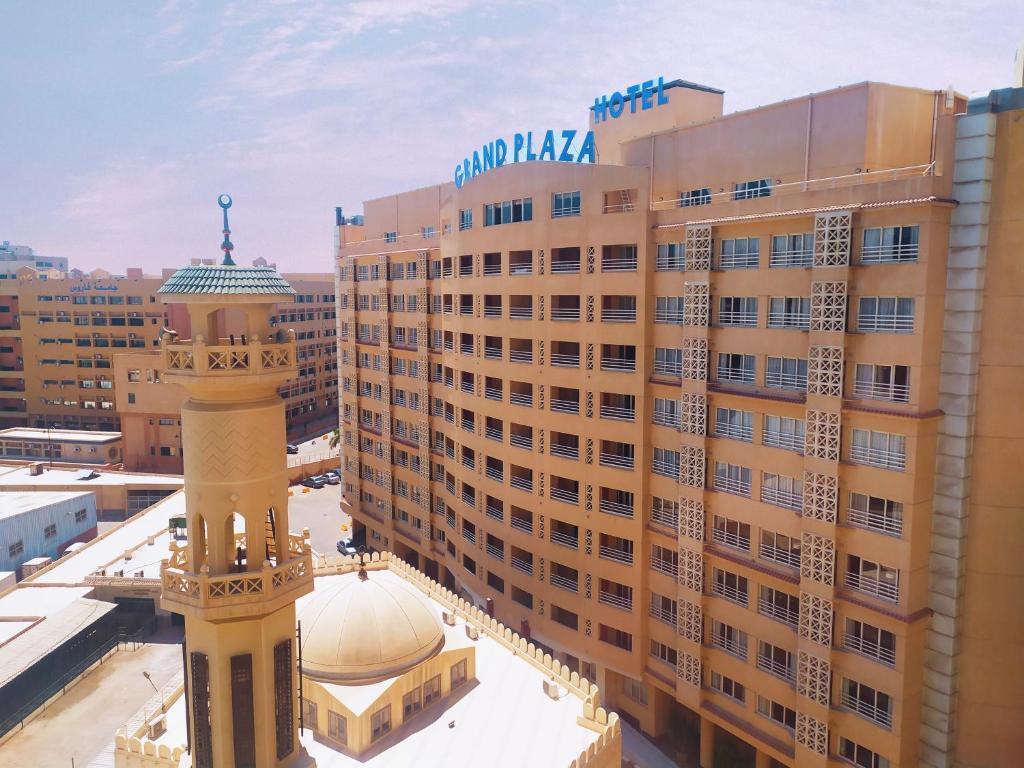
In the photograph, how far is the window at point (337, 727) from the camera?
23.5m

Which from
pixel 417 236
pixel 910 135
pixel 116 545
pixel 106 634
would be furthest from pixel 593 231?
pixel 116 545

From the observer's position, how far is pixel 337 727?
23750 millimetres

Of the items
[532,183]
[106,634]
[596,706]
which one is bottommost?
[106,634]

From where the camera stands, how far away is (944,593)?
28.8 meters

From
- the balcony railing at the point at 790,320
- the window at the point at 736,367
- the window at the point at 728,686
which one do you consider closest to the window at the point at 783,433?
the window at the point at 736,367

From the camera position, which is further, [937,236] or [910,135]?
[910,135]

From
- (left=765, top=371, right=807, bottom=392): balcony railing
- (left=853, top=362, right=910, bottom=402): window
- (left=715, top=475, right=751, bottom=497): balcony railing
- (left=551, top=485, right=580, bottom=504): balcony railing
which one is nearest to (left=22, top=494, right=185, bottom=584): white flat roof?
(left=551, top=485, right=580, bottom=504): balcony railing

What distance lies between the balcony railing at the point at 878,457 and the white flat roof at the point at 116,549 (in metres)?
49.2

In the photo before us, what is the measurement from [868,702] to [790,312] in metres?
17.2

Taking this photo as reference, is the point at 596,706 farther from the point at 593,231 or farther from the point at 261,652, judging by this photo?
the point at 593,231

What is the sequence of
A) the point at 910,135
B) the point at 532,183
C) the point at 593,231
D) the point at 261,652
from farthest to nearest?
the point at 532,183 → the point at 593,231 → the point at 910,135 → the point at 261,652

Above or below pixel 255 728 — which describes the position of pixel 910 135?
above

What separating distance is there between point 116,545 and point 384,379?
2612 cm

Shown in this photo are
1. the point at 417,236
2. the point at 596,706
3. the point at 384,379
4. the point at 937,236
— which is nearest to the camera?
the point at 596,706
